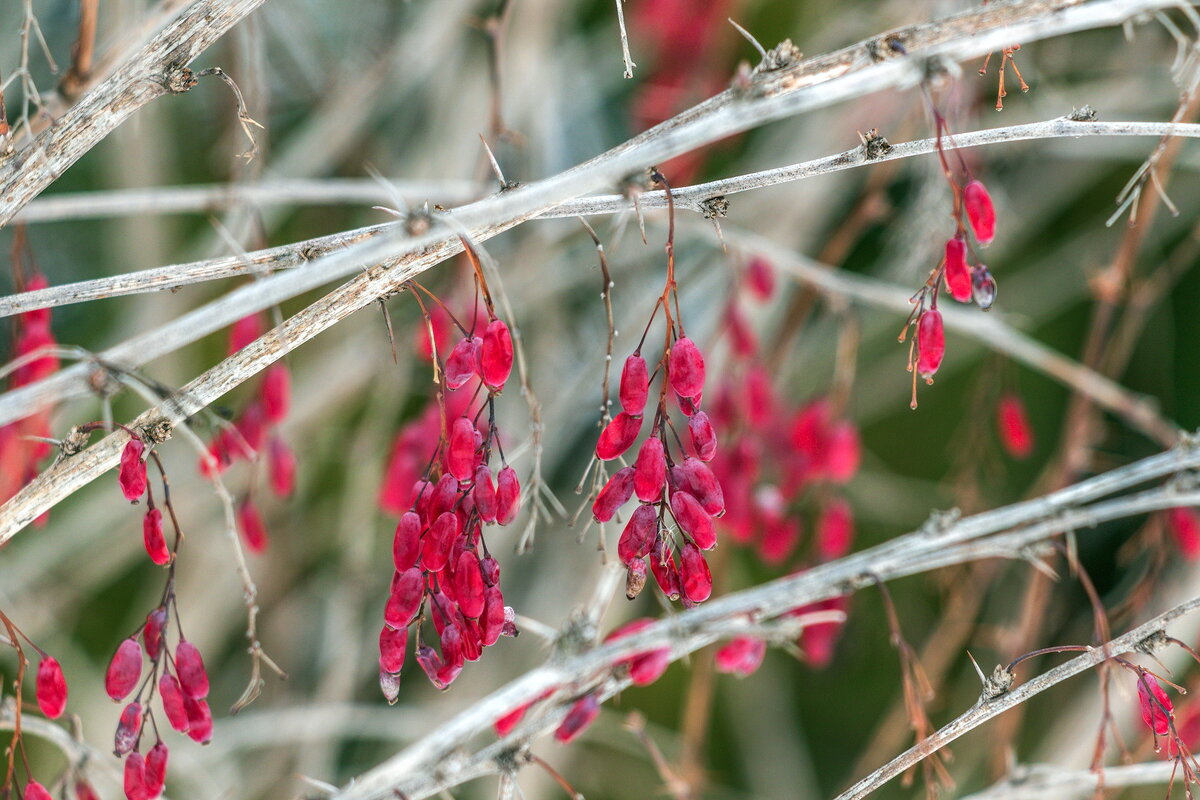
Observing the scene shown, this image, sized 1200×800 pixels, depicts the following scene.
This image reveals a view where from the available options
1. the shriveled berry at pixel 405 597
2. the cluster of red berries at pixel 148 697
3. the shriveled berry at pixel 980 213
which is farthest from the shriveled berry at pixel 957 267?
the cluster of red berries at pixel 148 697

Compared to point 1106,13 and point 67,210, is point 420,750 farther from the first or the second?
point 1106,13

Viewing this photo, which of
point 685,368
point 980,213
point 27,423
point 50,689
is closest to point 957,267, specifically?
point 980,213

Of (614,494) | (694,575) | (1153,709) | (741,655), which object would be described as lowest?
(1153,709)

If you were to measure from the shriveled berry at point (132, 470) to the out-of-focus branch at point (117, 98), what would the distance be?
0.26 metres

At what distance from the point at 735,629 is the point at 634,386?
11.9 inches

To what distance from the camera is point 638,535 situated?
0.99m

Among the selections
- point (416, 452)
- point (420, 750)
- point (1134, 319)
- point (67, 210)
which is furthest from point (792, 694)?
point (67, 210)

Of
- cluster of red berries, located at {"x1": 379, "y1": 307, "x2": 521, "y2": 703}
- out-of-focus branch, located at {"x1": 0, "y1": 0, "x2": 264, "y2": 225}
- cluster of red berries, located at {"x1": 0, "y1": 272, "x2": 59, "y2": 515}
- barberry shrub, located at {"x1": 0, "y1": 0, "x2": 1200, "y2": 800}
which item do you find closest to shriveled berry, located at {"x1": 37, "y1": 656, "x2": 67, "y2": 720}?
barberry shrub, located at {"x1": 0, "y1": 0, "x2": 1200, "y2": 800}

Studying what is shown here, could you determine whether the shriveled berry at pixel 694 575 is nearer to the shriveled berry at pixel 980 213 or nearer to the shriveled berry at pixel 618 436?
the shriveled berry at pixel 618 436

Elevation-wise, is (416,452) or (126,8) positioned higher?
(126,8)

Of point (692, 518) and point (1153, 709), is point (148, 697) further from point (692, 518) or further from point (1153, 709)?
point (1153, 709)

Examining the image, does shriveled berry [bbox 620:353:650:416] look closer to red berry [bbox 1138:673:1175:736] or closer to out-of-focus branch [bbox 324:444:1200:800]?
out-of-focus branch [bbox 324:444:1200:800]

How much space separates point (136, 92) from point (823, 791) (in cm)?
250

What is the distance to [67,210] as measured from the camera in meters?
1.31
